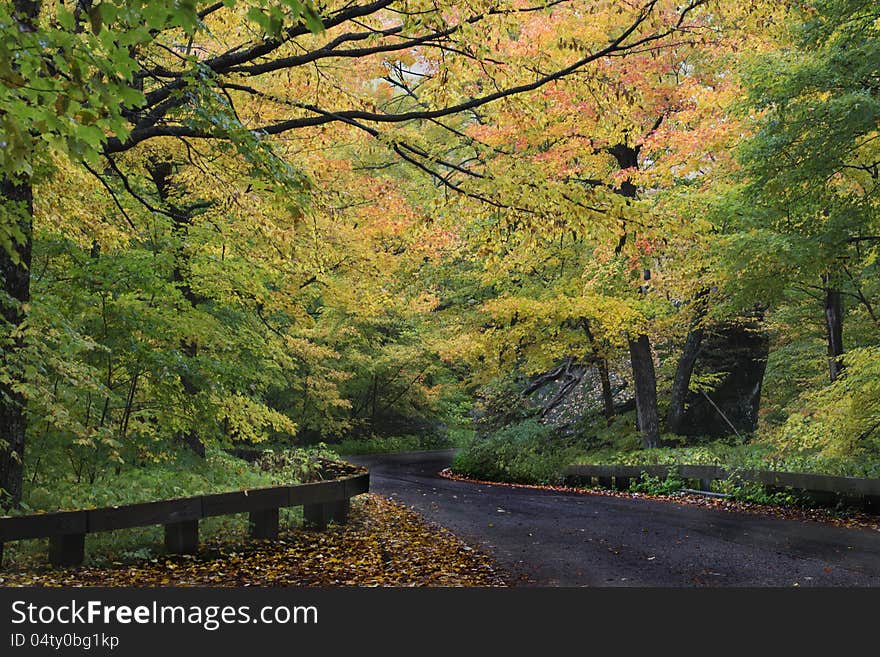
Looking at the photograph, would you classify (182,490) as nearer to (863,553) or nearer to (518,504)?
(518,504)

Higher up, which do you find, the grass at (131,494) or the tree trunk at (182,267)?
the tree trunk at (182,267)

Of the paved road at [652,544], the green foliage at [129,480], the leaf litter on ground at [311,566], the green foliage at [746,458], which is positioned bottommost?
the paved road at [652,544]

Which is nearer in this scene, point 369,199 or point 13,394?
point 13,394

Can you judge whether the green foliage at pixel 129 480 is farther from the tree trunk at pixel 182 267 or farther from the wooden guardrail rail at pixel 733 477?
the wooden guardrail rail at pixel 733 477

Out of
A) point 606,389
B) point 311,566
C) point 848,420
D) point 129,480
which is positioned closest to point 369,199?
point 129,480

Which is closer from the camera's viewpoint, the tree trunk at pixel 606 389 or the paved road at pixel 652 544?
the paved road at pixel 652 544

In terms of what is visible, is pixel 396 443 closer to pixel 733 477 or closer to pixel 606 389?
pixel 606 389

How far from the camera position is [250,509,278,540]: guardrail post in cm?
934

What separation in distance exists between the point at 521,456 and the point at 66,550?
52.0 ft

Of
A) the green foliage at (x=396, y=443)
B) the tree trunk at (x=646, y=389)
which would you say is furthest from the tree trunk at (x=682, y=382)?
the green foliage at (x=396, y=443)

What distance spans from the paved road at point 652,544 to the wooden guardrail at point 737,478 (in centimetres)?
102

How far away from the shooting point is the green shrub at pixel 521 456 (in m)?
21.1

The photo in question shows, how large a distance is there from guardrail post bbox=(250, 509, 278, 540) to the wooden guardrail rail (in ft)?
26.6

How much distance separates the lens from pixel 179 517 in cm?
817
